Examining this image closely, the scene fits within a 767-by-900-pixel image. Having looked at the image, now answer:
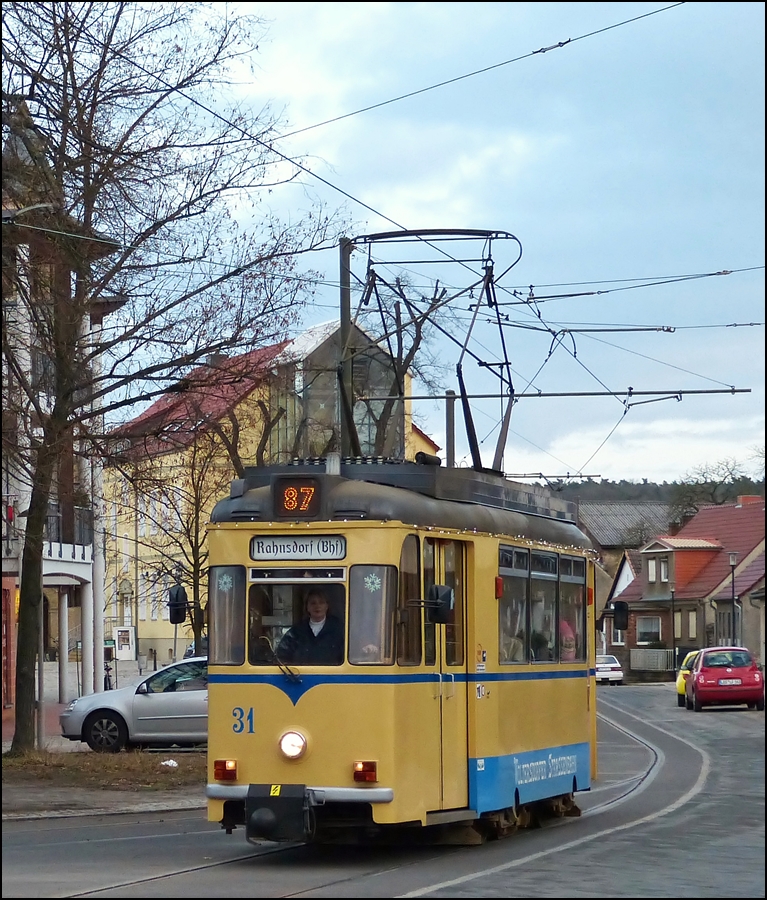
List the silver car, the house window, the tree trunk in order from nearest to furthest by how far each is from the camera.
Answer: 1. the tree trunk
2. the silver car
3. the house window

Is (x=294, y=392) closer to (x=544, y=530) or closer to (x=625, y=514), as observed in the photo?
(x=544, y=530)

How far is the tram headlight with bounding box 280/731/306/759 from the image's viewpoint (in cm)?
1162

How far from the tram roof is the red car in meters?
27.5

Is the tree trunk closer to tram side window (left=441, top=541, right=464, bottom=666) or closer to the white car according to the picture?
tram side window (left=441, top=541, right=464, bottom=666)

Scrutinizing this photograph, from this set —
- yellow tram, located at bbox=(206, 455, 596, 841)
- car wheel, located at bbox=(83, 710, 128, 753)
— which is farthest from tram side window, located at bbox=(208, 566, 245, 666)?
car wheel, located at bbox=(83, 710, 128, 753)

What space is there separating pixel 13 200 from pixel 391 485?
8.84 meters

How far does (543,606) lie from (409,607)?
9.85 feet

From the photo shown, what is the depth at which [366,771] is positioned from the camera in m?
11.5

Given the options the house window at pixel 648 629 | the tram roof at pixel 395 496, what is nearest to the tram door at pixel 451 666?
the tram roof at pixel 395 496

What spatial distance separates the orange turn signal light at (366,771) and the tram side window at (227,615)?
1.28m

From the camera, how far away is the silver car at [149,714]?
2412cm

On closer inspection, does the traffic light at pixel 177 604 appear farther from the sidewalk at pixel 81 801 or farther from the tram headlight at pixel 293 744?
the sidewalk at pixel 81 801

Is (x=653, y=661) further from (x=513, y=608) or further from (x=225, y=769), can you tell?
(x=225, y=769)

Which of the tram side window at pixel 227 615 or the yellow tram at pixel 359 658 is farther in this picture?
the tram side window at pixel 227 615
